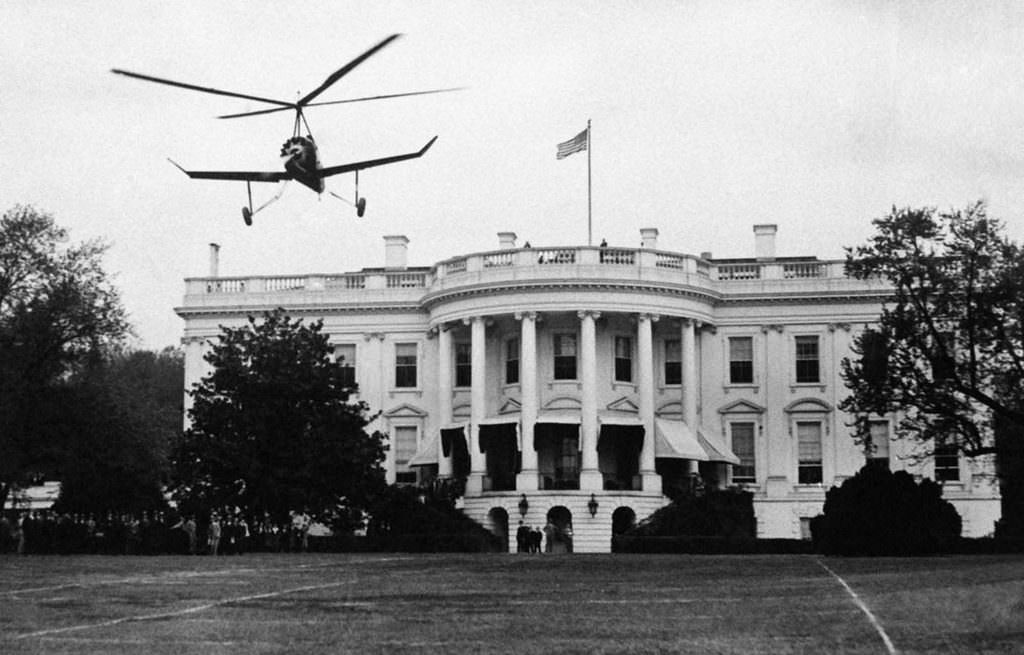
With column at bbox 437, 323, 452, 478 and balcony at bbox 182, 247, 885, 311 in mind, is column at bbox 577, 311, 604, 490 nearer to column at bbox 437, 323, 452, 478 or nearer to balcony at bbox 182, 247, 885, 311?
balcony at bbox 182, 247, 885, 311

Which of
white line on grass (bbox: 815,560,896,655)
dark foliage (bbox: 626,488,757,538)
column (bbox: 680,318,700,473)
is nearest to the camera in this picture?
white line on grass (bbox: 815,560,896,655)

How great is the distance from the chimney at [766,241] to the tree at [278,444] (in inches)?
939

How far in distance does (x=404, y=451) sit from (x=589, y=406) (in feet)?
34.7

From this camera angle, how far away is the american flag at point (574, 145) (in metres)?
63.2

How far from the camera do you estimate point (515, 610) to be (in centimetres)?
2012

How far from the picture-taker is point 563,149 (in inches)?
2509

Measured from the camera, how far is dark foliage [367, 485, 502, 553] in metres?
50.7

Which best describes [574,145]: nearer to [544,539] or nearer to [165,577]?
[544,539]

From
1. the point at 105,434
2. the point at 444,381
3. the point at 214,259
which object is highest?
the point at 214,259

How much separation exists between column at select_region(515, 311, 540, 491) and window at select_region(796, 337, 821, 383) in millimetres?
11507

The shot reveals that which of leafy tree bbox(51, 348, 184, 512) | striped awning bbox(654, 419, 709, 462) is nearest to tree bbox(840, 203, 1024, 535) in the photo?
striped awning bbox(654, 419, 709, 462)

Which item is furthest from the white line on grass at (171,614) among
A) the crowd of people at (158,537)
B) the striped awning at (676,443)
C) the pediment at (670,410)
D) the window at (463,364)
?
the window at (463,364)

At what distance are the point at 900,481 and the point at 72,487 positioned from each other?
116ft

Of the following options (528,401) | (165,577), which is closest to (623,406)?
(528,401)
